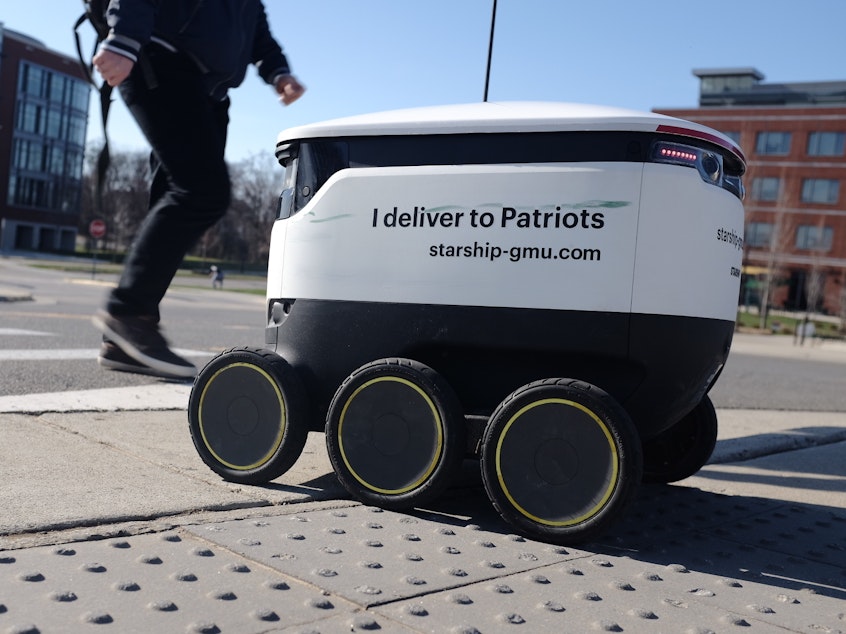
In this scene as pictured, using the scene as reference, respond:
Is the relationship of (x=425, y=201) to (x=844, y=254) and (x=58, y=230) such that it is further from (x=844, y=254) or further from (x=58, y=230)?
(x=58, y=230)

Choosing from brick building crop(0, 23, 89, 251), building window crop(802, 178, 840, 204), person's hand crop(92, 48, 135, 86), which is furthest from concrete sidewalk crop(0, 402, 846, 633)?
brick building crop(0, 23, 89, 251)

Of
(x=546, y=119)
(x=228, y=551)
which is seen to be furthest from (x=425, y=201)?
(x=228, y=551)

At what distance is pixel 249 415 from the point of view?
3246 mm

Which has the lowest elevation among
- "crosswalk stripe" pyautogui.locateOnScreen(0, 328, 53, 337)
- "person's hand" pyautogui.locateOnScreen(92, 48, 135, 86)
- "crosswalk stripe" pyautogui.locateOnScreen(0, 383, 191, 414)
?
"crosswalk stripe" pyautogui.locateOnScreen(0, 328, 53, 337)

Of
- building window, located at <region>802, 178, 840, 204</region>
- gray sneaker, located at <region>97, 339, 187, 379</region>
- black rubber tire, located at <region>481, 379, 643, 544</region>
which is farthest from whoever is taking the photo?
building window, located at <region>802, 178, 840, 204</region>

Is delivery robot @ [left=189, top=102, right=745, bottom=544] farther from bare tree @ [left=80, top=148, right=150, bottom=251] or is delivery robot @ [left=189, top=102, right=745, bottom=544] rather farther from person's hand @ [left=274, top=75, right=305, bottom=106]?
bare tree @ [left=80, top=148, right=150, bottom=251]

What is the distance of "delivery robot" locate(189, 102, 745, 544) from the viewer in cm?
284

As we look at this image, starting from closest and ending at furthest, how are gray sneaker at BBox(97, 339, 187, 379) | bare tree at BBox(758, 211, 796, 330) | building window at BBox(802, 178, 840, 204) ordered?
gray sneaker at BBox(97, 339, 187, 379) → bare tree at BBox(758, 211, 796, 330) → building window at BBox(802, 178, 840, 204)

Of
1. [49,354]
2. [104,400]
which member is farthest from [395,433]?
[49,354]

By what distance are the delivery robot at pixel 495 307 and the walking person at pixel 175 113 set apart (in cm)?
109

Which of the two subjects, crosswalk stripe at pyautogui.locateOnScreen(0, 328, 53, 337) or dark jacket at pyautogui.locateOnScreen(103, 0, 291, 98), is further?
crosswalk stripe at pyautogui.locateOnScreen(0, 328, 53, 337)

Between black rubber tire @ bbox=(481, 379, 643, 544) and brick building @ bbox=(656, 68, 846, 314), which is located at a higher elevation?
brick building @ bbox=(656, 68, 846, 314)

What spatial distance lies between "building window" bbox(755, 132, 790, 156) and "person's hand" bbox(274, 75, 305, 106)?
236 ft

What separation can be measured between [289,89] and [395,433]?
2.21 metres
